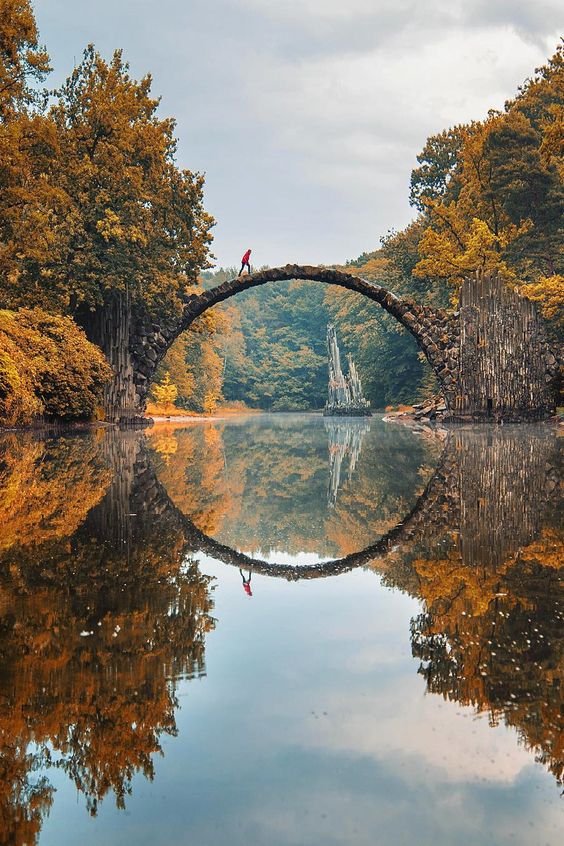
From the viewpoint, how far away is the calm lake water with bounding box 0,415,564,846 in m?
2.01

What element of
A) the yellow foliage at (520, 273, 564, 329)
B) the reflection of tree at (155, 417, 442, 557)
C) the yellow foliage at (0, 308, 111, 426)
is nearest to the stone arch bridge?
the yellow foliage at (520, 273, 564, 329)

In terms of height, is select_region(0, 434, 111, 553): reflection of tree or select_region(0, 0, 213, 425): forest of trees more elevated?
select_region(0, 0, 213, 425): forest of trees

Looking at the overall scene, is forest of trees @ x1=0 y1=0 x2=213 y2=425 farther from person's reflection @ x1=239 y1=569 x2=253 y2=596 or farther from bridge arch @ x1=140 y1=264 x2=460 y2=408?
person's reflection @ x1=239 y1=569 x2=253 y2=596

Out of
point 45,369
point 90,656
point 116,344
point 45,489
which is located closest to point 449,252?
point 116,344

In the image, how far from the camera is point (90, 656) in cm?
312

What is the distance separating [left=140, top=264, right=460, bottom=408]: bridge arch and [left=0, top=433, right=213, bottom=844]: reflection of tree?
2277 cm

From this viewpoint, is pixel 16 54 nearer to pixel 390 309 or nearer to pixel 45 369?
pixel 45 369

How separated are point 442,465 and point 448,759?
9.77m

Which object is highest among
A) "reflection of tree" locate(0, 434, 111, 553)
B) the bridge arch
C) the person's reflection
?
the bridge arch

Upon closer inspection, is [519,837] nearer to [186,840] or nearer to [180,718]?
[186,840]

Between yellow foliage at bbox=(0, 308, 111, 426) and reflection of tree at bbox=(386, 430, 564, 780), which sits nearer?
reflection of tree at bbox=(386, 430, 564, 780)

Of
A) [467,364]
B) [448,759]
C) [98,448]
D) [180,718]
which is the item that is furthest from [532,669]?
[467,364]

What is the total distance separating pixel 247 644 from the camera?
134 inches

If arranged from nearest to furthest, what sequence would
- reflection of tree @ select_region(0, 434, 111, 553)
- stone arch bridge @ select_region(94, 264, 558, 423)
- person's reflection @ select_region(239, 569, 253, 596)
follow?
person's reflection @ select_region(239, 569, 253, 596) → reflection of tree @ select_region(0, 434, 111, 553) → stone arch bridge @ select_region(94, 264, 558, 423)
